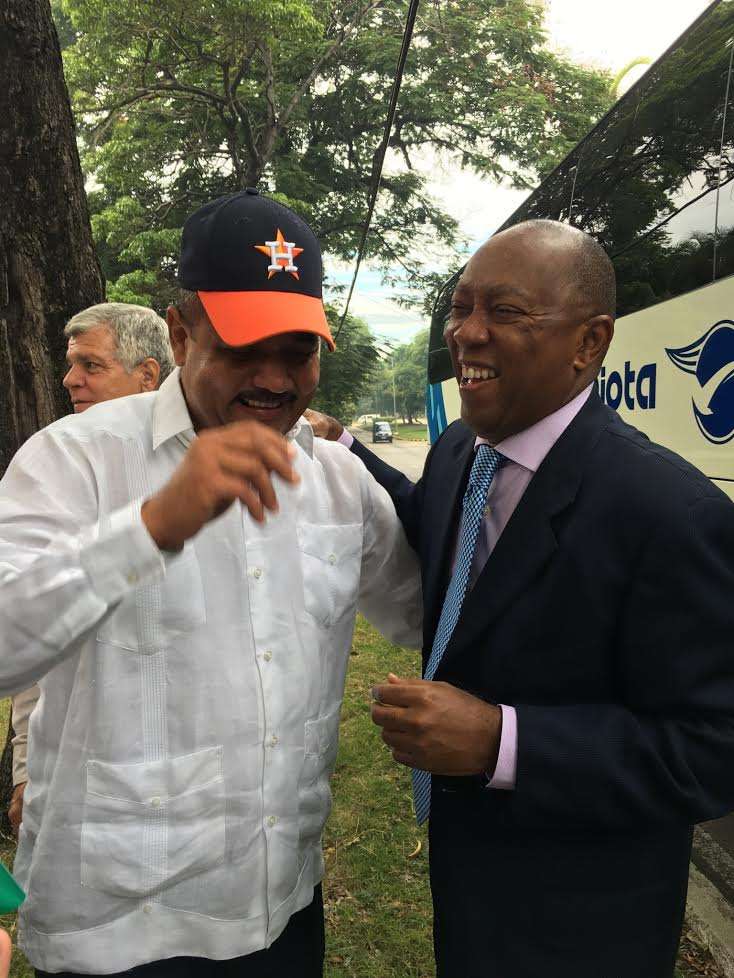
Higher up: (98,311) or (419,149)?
(419,149)

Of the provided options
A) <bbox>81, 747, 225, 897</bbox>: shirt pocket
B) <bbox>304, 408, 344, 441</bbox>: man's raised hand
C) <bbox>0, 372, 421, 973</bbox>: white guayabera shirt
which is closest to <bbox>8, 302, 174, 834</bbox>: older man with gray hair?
<bbox>304, 408, 344, 441</bbox>: man's raised hand

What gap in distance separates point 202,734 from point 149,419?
0.64 m

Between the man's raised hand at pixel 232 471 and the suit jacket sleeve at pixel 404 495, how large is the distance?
0.98 meters

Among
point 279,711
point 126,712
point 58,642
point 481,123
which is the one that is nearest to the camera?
point 58,642

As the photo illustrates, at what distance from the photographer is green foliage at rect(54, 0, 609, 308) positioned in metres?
14.1

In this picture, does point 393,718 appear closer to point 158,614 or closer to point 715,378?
point 158,614

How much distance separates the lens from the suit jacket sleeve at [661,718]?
4.84 feet

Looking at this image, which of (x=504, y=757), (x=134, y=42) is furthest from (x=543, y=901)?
(x=134, y=42)

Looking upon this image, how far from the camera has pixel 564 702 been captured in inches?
63.7

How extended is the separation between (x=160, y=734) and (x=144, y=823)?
164 mm

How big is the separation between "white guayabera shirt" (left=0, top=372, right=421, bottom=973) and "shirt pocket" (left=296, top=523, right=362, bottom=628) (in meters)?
0.05

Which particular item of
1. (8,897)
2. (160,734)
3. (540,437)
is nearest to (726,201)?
(540,437)

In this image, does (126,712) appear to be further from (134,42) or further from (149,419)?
(134,42)

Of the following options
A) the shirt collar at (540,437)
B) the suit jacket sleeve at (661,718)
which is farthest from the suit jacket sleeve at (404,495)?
the suit jacket sleeve at (661,718)
